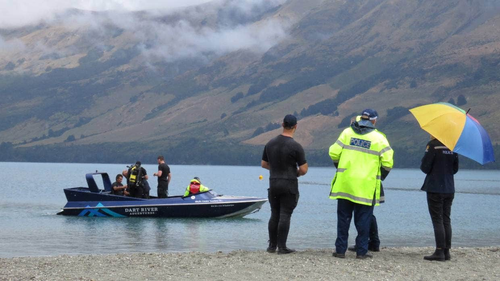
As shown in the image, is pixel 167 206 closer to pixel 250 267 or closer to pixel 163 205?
pixel 163 205

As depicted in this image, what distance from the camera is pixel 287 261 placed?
48.0 ft

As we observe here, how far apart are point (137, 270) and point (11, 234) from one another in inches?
651

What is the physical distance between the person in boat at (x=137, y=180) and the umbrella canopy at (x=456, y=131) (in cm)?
2055

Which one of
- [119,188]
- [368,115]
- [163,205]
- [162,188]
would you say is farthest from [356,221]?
[119,188]

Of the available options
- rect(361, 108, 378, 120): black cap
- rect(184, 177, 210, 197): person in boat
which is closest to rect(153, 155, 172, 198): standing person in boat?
rect(184, 177, 210, 197): person in boat

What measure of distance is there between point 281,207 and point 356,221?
1.41 meters

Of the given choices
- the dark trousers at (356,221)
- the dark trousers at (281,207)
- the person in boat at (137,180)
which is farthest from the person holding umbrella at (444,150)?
the person in boat at (137,180)

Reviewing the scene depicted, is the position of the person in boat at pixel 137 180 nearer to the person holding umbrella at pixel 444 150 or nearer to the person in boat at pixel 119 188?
the person in boat at pixel 119 188

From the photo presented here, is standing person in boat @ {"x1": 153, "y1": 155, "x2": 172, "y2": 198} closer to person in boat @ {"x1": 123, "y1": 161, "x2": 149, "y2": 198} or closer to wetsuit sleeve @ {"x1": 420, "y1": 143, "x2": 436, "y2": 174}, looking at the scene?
person in boat @ {"x1": 123, "y1": 161, "x2": 149, "y2": 198}

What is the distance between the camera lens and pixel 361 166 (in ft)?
48.1

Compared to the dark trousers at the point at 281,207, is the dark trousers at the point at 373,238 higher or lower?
lower

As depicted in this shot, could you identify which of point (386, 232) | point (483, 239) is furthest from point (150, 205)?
point (483, 239)

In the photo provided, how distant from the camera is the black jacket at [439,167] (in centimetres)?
1517

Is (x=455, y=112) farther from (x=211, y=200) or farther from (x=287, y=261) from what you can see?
(x=211, y=200)
